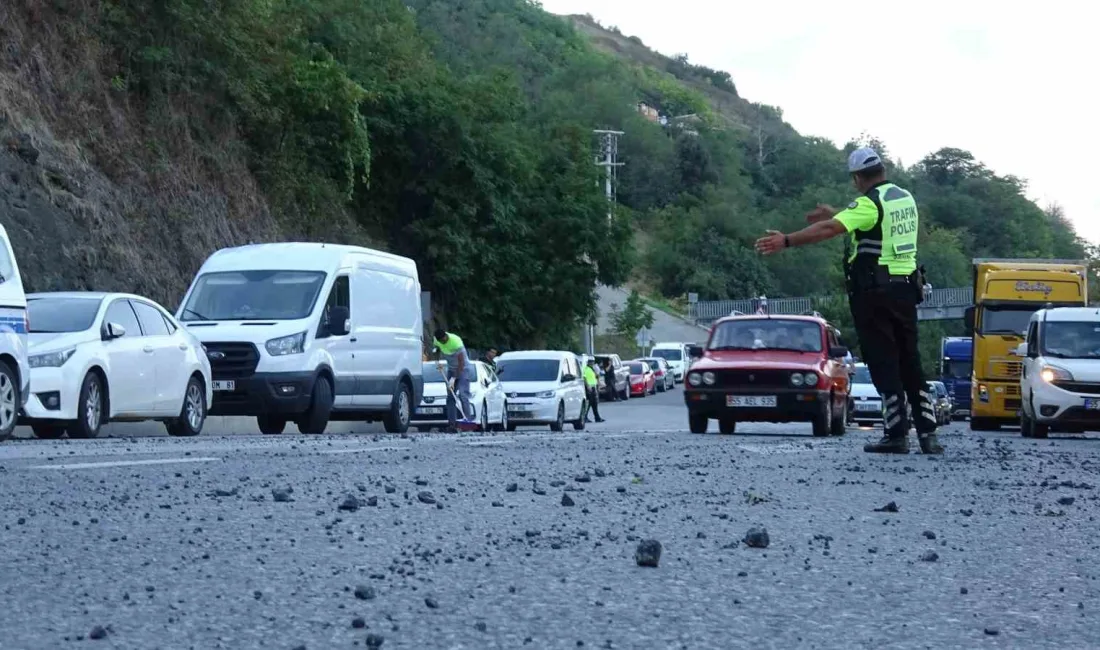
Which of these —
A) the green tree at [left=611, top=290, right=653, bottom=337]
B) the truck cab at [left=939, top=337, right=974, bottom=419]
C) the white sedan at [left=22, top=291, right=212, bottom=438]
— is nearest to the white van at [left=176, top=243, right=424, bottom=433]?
the white sedan at [left=22, top=291, right=212, bottom=438]

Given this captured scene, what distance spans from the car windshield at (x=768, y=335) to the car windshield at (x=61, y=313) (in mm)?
8842

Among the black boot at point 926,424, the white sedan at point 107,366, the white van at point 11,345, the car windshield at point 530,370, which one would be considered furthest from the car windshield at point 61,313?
the car windshield at point 530,370

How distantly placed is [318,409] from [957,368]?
1676 inches

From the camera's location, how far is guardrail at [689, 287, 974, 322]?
118438mm

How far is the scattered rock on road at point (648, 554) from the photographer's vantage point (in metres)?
5.90

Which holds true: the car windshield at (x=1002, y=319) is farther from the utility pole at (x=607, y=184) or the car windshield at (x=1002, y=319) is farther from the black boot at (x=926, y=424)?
the utility pole at (x=607, y=184)

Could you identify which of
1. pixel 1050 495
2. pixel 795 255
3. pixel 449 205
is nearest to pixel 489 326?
pixel 449 205

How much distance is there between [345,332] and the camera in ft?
76.4

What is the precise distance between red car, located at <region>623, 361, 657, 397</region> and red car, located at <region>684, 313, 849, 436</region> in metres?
51.6

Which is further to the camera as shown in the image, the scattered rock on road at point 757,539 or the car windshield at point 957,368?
the car windshield at point 957,368

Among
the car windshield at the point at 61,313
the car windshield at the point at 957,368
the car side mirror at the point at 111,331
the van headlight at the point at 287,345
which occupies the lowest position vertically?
the car windshield at the point at 957,368

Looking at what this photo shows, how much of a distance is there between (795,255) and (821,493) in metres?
144

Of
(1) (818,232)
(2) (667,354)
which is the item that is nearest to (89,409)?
(1) (818,232)

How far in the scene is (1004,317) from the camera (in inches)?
1319
